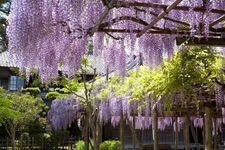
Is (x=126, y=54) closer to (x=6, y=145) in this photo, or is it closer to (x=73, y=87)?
(x=73, y=87)

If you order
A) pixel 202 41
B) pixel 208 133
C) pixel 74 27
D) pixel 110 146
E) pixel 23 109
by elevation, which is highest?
pixel 74 27

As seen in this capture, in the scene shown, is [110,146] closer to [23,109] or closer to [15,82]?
[23,109]

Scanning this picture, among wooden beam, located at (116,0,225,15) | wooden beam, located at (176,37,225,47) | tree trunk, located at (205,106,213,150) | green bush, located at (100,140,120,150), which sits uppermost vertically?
wooden beam, located at (116,0,225,15)

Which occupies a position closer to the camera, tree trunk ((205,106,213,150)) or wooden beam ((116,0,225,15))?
wooden beam ((116,0,225,15))

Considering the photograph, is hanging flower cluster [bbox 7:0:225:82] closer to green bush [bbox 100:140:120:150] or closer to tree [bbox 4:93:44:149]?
green bush [bbox 100:140:120:150]

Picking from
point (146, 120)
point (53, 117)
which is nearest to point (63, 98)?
point (53, 117)

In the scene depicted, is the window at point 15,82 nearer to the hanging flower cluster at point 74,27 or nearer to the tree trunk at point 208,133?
the tree trunk at point 208,133

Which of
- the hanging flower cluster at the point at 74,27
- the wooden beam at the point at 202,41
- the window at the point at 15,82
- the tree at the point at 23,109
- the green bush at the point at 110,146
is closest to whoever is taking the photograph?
the hanging flower cluster at the point at 74,27

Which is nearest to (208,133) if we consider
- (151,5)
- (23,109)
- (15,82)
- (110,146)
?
(151,5)

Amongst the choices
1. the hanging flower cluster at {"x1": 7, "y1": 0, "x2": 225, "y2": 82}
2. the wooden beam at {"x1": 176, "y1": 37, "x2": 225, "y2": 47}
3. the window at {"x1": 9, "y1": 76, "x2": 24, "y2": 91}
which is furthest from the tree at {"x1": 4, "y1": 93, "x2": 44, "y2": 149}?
the wooden beam at {"x1": 176, "y1": 37, "x2": 225, "y2": 47}

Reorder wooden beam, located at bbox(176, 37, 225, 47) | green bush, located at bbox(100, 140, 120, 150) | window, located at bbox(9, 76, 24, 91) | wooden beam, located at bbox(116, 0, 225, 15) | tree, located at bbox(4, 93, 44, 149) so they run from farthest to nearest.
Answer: window, located at bbox(9, 76, 24, 91) < tree, located at bbox(4, 93, 44, 149) < green bush, located at bbox(100, 140, 120, 150) < wooden beam, located at bbox(176, 37, 225, 47) < wooden beam, located at bbox(116, 0, 225, 15)

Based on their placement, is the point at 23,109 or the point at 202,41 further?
the point at 23,109

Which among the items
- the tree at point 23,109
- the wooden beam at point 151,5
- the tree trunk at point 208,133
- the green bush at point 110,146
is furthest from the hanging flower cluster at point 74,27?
the tree at point 23,109

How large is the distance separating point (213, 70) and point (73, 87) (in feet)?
25.6
